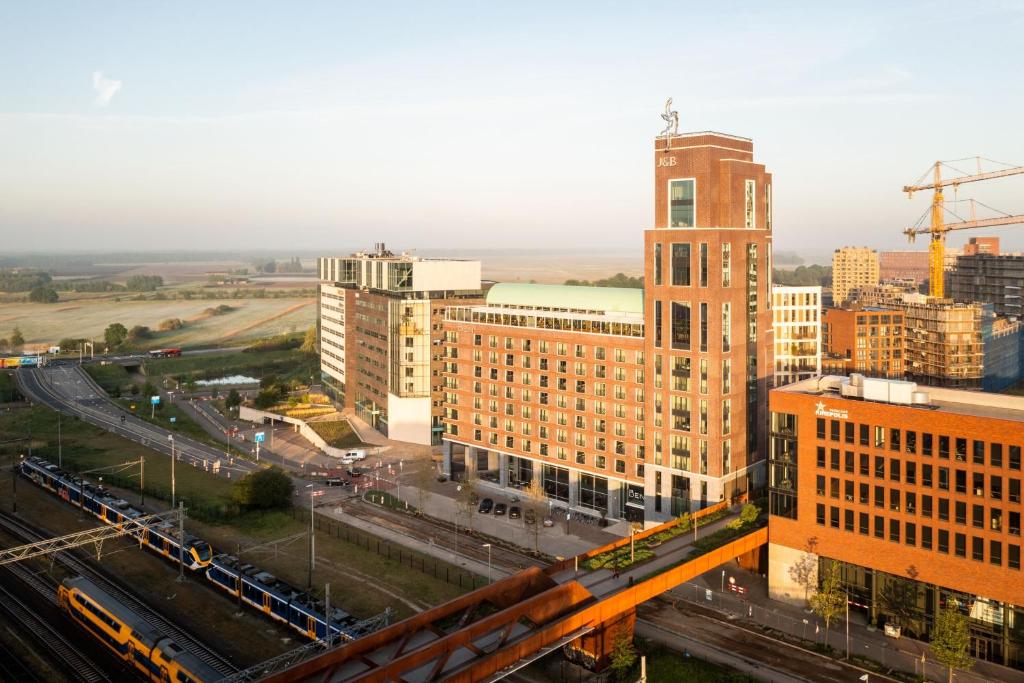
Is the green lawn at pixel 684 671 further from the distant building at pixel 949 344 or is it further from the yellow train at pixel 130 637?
the distant building at pixel 949 344

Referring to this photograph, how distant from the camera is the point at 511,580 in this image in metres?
54.2

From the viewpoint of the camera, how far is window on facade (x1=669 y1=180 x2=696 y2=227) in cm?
8106

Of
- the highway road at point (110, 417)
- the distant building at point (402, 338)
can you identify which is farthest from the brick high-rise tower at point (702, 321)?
the highway road at point (110, 417)

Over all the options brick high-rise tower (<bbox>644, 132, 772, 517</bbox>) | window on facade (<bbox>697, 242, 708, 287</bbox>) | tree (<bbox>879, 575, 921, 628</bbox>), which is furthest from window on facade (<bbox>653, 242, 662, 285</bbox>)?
tree (<bbox>879, 575, 921, 628</bbox>)

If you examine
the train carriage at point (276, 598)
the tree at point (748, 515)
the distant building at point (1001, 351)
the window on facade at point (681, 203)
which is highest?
the window on facade at point (681, 203)

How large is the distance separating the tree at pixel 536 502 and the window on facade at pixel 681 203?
3381cm

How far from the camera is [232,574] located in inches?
2677

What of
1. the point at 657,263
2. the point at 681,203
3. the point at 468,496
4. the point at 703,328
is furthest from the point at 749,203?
the point at 468,496

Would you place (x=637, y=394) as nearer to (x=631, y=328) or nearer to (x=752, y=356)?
(x=631, y=328)

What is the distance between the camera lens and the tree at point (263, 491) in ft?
301

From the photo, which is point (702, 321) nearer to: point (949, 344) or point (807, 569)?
point (807, 569)

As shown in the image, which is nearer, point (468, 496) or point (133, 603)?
point (133, 603)

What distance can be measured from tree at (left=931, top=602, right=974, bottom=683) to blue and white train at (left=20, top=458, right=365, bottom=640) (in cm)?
4017

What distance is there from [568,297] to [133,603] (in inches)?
2217
